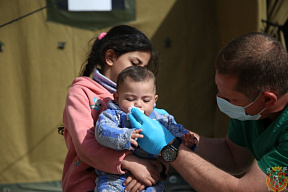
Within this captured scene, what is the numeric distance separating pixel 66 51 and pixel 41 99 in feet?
2.00

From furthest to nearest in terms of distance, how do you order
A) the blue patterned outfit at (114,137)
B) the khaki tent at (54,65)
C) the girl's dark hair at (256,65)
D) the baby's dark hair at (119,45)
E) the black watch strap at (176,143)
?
the khaki tent at (54,65), the baby's dark hair at (119,45), the black watch strap at (176,143), the girl's dark hair at (256,65), the blue patterned outfit at (114,137)

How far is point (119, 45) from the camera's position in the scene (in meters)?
2.64

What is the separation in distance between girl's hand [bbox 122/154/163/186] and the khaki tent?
9.14ft

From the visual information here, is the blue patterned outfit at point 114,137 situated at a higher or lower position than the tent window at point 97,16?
higher

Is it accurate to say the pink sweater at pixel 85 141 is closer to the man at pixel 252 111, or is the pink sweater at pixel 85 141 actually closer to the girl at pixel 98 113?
the girl at pixel 98 113

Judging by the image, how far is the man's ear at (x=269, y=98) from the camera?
229 centimetres

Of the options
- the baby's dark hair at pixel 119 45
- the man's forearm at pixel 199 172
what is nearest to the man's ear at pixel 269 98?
the man's forearm at pixel 199 172

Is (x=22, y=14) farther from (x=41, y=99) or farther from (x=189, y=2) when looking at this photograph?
(x=189, y=2)

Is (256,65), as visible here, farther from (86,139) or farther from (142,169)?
(86,139)

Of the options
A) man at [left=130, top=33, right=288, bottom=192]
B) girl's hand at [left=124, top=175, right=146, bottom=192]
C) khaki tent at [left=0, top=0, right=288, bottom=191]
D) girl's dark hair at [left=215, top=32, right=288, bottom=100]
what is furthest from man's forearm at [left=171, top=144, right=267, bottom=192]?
khaki tent at [left=0, top=0, right=288, bottom=191]

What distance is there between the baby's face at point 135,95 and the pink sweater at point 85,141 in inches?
7.1

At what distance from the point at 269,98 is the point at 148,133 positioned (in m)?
0.66

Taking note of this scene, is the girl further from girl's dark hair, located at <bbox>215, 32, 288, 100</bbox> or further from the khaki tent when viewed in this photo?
the khaki tent

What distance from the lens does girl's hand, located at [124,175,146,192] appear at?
222 cm
